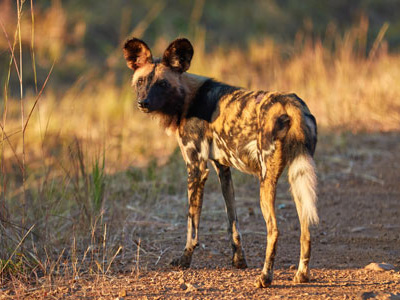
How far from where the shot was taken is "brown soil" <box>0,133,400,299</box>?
3016mm

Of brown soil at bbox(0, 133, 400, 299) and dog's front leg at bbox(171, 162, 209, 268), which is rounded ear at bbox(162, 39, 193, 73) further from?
brown soil at bbox(0, 133, 400, 299)

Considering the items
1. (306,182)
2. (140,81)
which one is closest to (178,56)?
(140,81)

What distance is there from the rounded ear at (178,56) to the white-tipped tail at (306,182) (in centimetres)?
105

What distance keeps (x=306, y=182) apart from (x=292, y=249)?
108 cm

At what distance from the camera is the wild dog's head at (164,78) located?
353 cm

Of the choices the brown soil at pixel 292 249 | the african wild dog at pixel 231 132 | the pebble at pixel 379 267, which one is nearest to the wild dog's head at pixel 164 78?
the african wild dog at pixel 231 132

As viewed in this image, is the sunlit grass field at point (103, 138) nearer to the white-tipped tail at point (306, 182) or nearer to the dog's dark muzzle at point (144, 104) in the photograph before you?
the dog's dark muzzle at point (144, 104)

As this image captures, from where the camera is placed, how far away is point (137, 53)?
3.73 m

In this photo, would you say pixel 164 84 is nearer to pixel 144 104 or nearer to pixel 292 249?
pixel 144 104

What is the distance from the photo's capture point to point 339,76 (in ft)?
25.1

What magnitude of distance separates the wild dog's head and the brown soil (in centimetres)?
93

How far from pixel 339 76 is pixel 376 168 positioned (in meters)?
2.24

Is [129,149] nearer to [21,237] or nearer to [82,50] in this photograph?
[21,237]

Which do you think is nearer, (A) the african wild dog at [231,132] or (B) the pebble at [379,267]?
(A) the african wild dog at [231,132]
